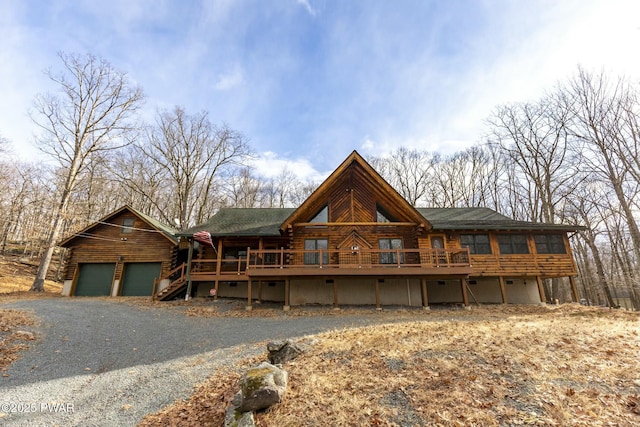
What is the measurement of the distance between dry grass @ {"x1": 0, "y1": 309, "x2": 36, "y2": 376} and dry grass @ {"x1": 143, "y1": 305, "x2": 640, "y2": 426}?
17.6 feet

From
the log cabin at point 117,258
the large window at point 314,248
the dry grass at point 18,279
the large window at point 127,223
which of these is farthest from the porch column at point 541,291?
the dry grass at point 18,279

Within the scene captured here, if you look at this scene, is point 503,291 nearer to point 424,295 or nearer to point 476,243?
point 476,243

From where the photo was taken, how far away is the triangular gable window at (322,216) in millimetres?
15867

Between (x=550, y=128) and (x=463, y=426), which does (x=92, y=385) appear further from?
(x=550, y=128)

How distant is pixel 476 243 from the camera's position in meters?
16.0

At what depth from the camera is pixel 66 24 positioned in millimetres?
11000

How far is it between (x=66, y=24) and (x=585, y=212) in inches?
1357

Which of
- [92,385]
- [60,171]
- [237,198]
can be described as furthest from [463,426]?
[237,198]

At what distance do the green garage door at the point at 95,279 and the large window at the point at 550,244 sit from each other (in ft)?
84.0

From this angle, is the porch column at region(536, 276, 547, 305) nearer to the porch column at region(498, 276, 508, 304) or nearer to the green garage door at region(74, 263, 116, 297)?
the porch column at region(498, 276, 508, 304)

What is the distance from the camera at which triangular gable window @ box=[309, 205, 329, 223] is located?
15867mm

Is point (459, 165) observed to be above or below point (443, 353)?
above

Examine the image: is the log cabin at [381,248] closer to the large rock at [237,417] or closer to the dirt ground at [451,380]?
the dirt ground at [451,380]

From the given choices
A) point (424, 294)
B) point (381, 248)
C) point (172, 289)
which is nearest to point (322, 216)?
point (381, 248)
